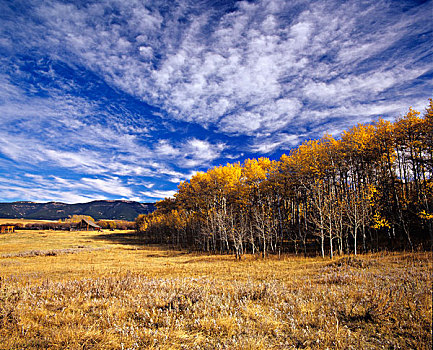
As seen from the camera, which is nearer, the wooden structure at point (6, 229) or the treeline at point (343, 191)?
the treeline at point (343, 191)

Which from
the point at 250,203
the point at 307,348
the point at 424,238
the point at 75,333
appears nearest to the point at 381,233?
the point at 424,238

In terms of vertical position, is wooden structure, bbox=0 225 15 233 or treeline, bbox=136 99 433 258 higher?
treeline, bbox=136 99 433 258

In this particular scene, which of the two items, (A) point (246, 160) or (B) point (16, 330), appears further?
(A) point (246, 160)

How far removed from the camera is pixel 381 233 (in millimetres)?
34125

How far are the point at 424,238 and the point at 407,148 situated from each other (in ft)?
37.5

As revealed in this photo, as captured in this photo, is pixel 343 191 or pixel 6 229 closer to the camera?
pixel 343 191

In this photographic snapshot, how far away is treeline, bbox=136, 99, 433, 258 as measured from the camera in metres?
25.2

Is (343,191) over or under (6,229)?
over

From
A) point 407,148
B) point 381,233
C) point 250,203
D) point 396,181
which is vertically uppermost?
point 407,148

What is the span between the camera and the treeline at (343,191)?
25.2m

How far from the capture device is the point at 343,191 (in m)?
35.2

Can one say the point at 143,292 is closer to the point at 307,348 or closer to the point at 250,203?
the point at 307,348

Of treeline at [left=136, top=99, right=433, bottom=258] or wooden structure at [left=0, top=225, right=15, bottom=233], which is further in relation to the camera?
wooden structure at [left=0, top=225, right=15, bottom=233]

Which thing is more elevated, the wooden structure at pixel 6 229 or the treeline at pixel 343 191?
the treeline at pixel 343 191
